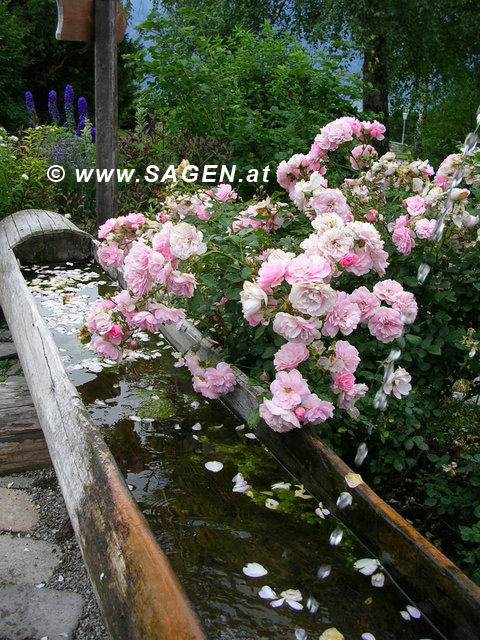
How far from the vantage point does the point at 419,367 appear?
220 centimetres

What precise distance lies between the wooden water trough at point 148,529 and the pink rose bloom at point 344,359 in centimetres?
24

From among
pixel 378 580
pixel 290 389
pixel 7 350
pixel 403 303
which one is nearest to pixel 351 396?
pixel 290 389

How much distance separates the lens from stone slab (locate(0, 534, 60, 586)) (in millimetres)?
2014

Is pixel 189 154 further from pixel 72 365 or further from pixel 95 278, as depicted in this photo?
pixel 72 365

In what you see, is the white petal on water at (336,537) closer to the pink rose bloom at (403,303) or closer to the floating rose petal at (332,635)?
the floating rose petal at (332,635)

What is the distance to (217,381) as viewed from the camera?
2.42 m

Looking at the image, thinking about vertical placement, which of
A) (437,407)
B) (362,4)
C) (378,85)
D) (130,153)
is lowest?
(437,407)

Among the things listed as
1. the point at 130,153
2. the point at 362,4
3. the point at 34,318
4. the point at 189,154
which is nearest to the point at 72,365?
the point at 34,318

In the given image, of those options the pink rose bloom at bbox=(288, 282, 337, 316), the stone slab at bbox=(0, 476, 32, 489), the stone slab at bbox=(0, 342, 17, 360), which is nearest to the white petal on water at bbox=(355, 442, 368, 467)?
the pink rose bloom at bbox=(288, 282, 337, 316)

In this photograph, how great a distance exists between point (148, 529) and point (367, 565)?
672mm

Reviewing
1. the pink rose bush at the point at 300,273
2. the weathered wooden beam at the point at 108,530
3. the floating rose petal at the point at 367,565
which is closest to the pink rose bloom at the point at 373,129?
the pink rose bush at the point at 300,273

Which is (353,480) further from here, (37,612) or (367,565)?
(37,612)

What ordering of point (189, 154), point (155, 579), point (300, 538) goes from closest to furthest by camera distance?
point (155, 579) → point (300, 538) → point (189, 154)

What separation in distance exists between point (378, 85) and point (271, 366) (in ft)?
34.0
